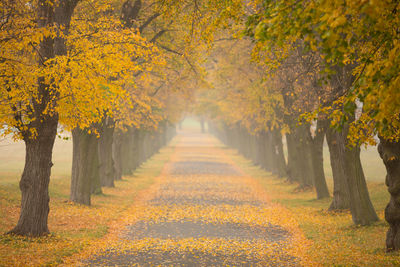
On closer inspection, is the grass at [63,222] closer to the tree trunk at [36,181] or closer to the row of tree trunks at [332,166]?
the tree trunk at [36,181]

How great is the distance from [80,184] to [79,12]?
7.55m

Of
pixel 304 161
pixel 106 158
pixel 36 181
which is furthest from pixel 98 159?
pixel 304 161

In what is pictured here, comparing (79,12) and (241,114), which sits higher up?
(79,12)

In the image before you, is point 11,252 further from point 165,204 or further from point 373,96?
point 165,204

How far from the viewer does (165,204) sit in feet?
64.6

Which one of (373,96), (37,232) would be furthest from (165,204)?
(373,96)

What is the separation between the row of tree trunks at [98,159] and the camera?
61.3ft

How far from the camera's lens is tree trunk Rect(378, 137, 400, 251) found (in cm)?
995

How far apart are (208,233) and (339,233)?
420 cm

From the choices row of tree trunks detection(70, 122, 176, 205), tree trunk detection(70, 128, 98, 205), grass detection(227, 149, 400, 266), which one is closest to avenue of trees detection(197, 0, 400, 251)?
grass detection(227, 149, 400, 266)

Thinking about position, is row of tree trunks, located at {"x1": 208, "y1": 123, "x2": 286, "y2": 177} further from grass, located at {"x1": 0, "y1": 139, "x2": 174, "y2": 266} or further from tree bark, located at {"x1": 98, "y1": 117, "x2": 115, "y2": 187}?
tree bark, located at {"x1": 98, "y1": 117, "x2": 115, "y2": 187}

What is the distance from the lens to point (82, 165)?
Result: 1880cm

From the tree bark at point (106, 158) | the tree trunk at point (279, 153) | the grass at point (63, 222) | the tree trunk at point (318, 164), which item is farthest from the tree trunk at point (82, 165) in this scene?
the tree trunk at point (279, 153)

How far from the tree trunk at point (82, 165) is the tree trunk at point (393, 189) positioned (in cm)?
1277
